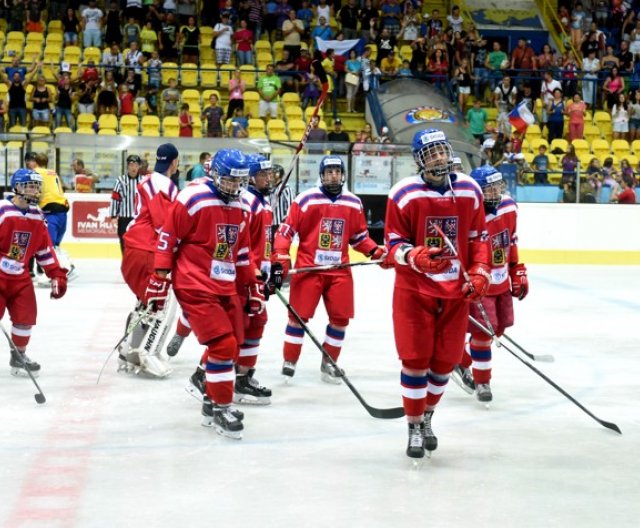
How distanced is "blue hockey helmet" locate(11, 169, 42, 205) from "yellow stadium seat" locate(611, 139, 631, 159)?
13971 mm

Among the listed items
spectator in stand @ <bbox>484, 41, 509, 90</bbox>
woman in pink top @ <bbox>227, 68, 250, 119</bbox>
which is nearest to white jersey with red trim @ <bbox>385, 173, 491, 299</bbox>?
woman in pink top @ <bbox>227, 68, 250, 119</bbox>

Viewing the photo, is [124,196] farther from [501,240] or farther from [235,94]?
[235,94]

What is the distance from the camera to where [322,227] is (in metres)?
6.57

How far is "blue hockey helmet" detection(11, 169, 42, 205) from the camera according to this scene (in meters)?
6.18

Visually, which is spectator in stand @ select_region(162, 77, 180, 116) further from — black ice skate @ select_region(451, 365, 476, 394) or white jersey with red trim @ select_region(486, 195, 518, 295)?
white jersey with red trim @ select_region(486, 195, 518, 295)

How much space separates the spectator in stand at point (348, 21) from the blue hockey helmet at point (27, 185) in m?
13.9

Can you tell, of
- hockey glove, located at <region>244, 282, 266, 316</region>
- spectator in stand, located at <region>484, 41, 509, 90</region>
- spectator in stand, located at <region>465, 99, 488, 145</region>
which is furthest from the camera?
spectator in stand, located at <region>484, 41, 509, 90</region>

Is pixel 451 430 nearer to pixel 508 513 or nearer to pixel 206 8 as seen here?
pixel 508 513

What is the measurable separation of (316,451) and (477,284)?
104cm

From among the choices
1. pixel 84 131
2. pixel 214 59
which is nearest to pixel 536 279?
pixel 84 131

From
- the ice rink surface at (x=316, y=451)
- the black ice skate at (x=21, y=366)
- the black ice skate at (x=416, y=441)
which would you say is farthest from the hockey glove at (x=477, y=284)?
the black ice skate at (x=21, y=366)

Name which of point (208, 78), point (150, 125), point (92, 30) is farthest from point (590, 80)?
point (92, 30)

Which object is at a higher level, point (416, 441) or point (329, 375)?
point (416, 441)

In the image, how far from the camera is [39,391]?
5820 millimetres
